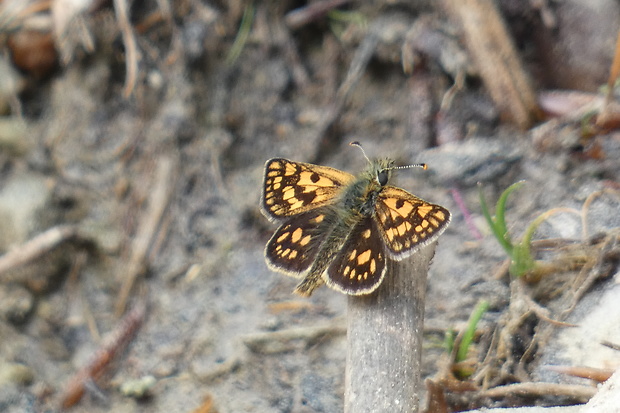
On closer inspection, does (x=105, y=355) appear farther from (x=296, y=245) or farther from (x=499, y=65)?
(x=499, y=65)

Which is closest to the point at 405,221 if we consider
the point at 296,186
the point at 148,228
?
the point at 296,186

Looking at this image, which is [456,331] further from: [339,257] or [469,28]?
[469,28]

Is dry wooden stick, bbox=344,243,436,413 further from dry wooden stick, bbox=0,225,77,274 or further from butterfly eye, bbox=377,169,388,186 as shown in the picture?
dry wooden stick, bbox=0,225,77,274

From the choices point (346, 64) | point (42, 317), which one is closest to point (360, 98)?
point (346, 64)

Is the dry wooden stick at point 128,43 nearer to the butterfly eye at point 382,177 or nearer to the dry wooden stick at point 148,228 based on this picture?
the dry wooden stick at point 148,228

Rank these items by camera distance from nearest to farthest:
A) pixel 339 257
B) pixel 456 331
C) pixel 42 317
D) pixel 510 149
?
1. pixel 339 257
2. pixel 456 331
3. pixel 510 149
4. pixel 42 317

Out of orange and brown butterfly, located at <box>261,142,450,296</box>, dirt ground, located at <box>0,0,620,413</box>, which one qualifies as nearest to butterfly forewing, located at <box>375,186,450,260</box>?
orange and brown butterfly, located at <box>261,142,450,296</box>

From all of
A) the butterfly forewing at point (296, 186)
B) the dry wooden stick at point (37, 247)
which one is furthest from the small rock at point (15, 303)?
the butterfly forewing at point (296, 186)
